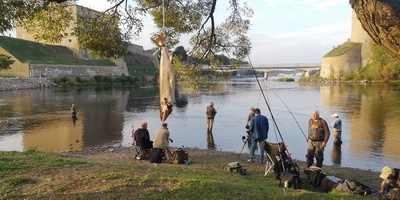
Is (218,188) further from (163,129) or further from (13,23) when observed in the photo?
(13,23)

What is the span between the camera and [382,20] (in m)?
4.73

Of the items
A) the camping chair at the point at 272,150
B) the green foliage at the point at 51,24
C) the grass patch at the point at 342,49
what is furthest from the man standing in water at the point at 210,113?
the grass patch at the point at 342,49

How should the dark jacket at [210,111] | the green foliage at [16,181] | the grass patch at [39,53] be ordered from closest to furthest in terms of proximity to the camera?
the green foliage at [16,181], the dark jacket at [210,111], the grass patch at [39,53]

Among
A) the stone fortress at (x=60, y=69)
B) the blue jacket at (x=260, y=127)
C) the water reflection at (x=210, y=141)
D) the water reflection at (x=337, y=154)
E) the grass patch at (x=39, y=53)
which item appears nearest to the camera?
the blue jacket at (x=260, y=127)

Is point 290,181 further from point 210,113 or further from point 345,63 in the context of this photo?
point 345,63

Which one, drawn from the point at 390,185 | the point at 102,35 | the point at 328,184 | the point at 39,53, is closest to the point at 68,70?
the point at 39,53

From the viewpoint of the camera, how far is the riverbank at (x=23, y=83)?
2178 inches

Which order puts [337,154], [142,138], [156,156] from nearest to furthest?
[156,156]
[142,138]
[337,154]

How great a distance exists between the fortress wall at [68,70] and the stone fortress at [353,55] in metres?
66.8

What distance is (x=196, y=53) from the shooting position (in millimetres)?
12797

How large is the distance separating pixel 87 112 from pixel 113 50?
19.3m

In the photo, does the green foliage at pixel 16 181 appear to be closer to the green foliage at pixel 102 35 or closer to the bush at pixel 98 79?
the green foliage at pixel 102 35

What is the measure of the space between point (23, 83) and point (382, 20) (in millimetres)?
65871

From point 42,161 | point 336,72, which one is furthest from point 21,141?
point 336,72
